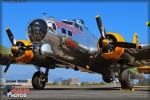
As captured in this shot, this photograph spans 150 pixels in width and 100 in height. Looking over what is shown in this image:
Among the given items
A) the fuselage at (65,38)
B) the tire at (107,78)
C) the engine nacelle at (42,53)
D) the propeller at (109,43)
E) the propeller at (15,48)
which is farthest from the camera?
the tire at (107,78)

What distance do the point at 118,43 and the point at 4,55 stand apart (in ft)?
38.6

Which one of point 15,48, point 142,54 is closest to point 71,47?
point 15,48

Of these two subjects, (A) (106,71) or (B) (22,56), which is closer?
(B) (22,56)

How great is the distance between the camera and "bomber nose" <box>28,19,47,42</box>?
25422mm

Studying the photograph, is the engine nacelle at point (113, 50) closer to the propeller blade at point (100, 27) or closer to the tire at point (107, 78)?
the propeller blade at point (100, 27)

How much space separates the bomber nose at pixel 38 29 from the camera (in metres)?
25.4

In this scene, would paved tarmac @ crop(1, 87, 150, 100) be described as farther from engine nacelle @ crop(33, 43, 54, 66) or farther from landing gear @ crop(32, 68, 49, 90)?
landing gear @ crop(32, 68, 49, 90)

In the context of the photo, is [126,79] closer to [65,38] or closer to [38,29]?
[65,38]

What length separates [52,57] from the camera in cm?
2664

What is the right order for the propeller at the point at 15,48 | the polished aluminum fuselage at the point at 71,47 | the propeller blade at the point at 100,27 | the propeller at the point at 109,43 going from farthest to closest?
the propeller at the point at 15,48, the polished aluminum fuselage at the point at 71,47, the propeller blade at the point at 100,27, the propeller at the point at 109,43

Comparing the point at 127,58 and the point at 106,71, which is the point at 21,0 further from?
the point at 106,71

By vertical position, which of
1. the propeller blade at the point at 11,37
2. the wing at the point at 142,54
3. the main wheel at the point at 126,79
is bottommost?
the main wheel at the point at 126,79

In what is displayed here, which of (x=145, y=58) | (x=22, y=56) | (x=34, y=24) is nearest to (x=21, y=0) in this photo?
(x=34, y=24)

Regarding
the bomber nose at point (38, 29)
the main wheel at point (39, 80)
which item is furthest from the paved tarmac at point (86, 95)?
the main wheel at point (39, 80)
